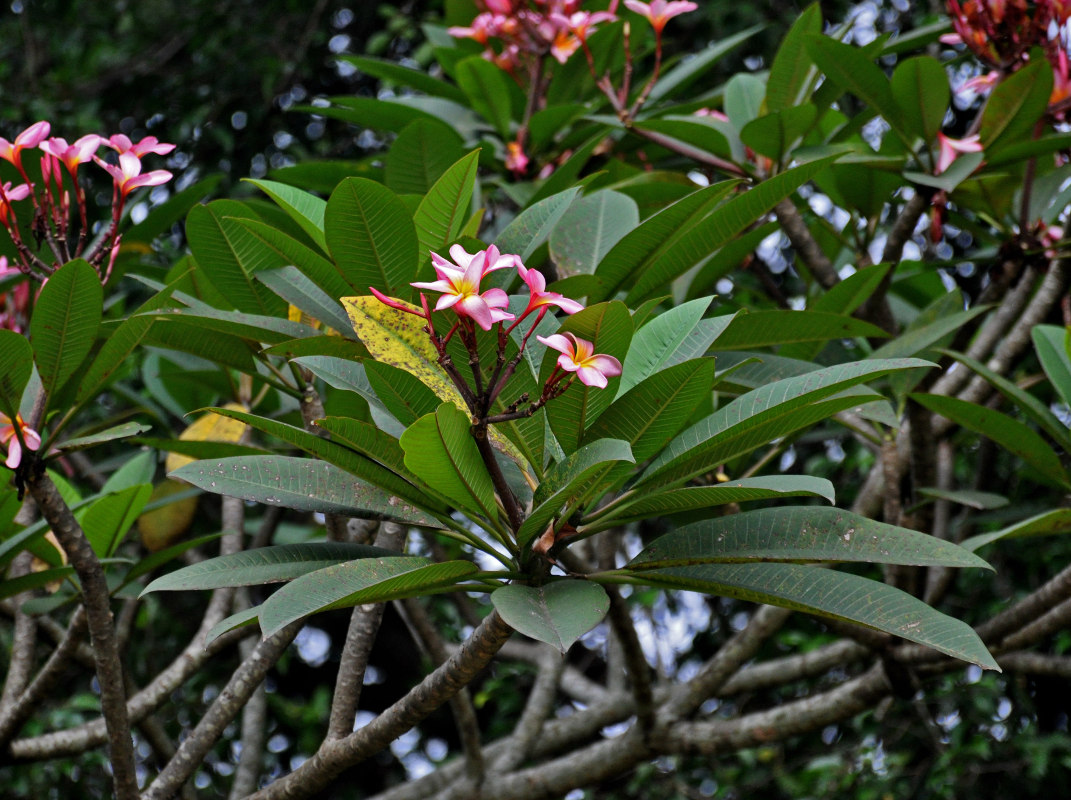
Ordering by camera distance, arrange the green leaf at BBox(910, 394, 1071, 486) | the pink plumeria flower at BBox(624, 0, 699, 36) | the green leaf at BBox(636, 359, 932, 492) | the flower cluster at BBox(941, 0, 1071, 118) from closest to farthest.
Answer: the green leaf at BBox(636, 359, 932, 492)
the green leaf at BBox(910, 394, 1071, 486)
the flower cluster at BBox(941, 0, 1071, 118)
the pink plumeria flower at BBox(624, 0, 699, 36)

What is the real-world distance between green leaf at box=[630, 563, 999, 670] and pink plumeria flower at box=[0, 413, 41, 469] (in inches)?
26.3

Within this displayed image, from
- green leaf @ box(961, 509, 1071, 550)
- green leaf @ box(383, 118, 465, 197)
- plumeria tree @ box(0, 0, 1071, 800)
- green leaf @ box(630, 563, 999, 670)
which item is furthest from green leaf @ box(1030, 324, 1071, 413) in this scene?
green leaf @ box(383, 118, 465, 197)

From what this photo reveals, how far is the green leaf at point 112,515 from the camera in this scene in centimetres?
141

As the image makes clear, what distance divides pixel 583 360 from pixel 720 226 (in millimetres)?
421

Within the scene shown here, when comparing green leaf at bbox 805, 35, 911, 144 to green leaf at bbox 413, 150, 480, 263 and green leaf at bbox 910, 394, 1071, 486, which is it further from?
green leaf at bbox 413, 150, 480, 263

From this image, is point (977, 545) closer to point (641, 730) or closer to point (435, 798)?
point (641, 730)

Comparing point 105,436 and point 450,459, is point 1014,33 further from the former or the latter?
point 105,436

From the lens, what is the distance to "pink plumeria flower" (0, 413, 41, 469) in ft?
3.66

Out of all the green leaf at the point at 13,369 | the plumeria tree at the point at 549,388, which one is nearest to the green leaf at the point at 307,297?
the plumeria tree at the point at 549,388

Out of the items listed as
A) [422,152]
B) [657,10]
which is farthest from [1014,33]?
[422,152]

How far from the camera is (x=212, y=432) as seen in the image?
1.75m

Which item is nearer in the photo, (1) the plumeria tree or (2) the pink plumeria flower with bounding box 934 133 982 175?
(1) the plumeria tree

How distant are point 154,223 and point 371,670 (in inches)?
95.7

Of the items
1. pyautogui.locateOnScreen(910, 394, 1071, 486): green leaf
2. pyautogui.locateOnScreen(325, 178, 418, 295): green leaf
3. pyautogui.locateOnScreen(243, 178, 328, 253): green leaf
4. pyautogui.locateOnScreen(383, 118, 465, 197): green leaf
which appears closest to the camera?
pyautogui.locateOnScreen(325, 178, 418, 295): green leaf
